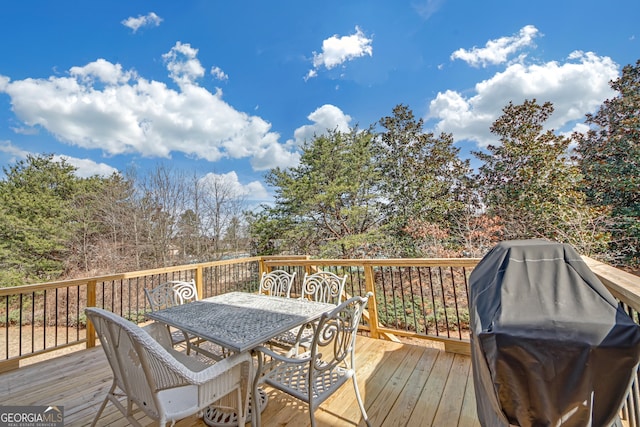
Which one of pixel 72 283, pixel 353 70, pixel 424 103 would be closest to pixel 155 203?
pixel 72 283

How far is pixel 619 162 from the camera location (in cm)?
641

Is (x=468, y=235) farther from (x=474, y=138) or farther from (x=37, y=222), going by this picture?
(x=37, y=222)

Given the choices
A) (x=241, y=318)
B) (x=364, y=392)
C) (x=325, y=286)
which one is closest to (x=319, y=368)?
(x=241, y=318)

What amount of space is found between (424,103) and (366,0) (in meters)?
4.73

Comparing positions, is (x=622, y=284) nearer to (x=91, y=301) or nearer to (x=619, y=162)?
(x=91, y=301)

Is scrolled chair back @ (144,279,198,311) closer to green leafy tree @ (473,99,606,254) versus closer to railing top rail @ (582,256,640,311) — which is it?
railing top rail @ (582,256,640,311)

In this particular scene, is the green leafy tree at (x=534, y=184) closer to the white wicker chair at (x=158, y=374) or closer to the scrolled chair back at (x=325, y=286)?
the scrolled chair back at (x=325, y=286)

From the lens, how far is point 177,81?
6.22m

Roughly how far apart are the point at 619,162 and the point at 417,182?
4814mm

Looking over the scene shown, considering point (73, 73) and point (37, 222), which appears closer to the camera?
point (73, 73)

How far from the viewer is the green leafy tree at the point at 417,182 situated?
309 inches

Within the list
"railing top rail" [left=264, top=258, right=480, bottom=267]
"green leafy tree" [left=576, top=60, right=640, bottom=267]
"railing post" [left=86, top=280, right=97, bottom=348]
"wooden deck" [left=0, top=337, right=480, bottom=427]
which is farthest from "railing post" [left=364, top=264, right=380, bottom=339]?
"green leafy tree" [left=576, top=60, right=640, bottom=267]

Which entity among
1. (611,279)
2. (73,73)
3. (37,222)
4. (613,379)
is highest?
(73,73)

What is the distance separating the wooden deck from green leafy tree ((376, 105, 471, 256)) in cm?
543
